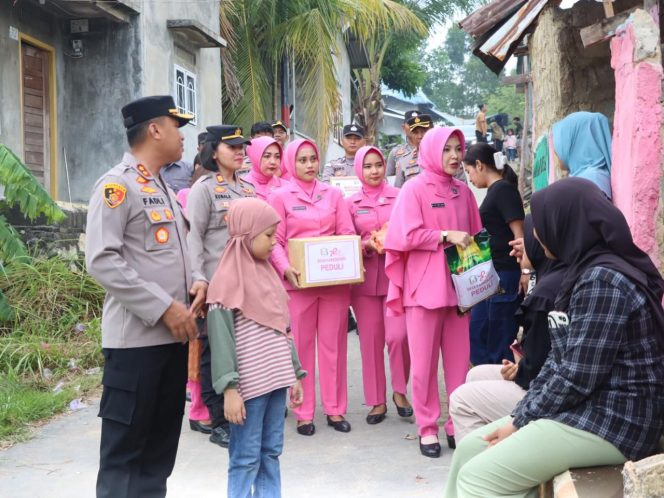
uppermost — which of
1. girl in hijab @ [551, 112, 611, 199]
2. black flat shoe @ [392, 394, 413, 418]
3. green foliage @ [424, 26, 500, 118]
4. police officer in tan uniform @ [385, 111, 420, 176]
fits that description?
green foliage @ [424, 26, 500, 118]

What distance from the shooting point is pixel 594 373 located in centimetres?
298

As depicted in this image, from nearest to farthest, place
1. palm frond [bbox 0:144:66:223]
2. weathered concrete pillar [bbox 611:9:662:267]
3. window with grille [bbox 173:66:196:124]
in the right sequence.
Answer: weathered concrete pillar [bbox 611:9:662:267] → palm frond [bbox 0:144:66:223] → window with grille [bbox 173:66:196:124]

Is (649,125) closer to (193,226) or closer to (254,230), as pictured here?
(254,230)

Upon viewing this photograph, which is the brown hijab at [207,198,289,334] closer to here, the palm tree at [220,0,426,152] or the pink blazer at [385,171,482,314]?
the pink blazer at [385,171,482,314]

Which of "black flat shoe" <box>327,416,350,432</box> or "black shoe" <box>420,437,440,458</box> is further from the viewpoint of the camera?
"black flat shoe" <box>327,416,350,432</box>

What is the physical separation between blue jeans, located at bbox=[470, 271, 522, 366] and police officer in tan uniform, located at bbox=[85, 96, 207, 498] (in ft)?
8.98

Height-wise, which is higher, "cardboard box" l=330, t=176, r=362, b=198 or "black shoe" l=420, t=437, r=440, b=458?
"cardboard box" l=330, t=176, r=362, b=198

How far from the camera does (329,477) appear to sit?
15.7 ft

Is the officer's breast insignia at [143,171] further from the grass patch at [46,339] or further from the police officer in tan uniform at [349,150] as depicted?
the police officer in tan uniform at [349,150]

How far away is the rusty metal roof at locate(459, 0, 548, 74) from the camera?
6.12 metres

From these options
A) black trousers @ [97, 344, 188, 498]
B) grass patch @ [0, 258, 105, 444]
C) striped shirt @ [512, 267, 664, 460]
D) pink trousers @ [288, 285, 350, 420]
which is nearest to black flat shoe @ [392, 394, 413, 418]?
pink trousers @ [288, 285, 350, 420]

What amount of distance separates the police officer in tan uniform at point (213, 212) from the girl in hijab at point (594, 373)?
2.47 meters

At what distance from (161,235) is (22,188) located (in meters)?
4.19

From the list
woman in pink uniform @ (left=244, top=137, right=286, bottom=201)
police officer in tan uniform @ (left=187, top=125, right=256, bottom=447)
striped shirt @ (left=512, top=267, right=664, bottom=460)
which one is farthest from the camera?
woman in pink uniform @ (left=244, top=137, right=286, bottom=201)
